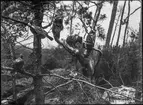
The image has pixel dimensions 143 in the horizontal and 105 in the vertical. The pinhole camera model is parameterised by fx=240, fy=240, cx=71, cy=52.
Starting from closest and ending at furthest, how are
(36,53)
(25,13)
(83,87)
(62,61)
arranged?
(25,13) → (36,53) → (83,87) → (62,61)

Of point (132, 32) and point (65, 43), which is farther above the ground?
point (132, 32)

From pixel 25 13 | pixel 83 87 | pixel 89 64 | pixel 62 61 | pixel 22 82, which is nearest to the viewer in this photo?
pixel 25 13

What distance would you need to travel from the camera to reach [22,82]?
11.4 meters

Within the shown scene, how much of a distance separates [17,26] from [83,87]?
8.27 feet

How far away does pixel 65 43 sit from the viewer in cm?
670

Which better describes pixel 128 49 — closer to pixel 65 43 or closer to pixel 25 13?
pixel 65 43

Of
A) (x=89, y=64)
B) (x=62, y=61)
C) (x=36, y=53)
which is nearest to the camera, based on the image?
(x=36, y=53)

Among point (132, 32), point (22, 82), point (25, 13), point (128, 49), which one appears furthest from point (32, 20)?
point (132, 32)

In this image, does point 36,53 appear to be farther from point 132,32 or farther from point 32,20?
point 132,32

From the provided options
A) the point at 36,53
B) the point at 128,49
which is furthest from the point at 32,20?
the point at 128,49

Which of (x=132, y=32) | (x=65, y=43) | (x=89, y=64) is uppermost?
(x=132, y=32)

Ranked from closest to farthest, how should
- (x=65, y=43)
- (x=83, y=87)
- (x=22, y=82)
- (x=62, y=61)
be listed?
1. (x=83, y=87)
2. (x=65, y=43)
3. (x=22, y=82)
4. (x=62, y=61)

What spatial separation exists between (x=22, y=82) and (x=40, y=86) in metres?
5.81

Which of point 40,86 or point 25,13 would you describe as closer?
point 25,13
